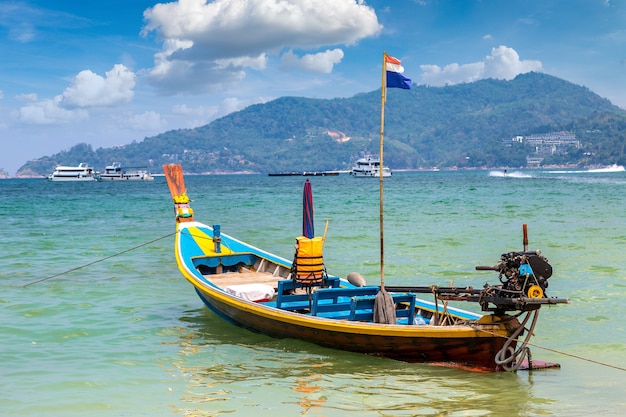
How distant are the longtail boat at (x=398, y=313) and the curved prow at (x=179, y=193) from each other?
8699 millimetres

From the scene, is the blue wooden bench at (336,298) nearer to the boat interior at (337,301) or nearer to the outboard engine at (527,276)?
the boat interior at (337,301)

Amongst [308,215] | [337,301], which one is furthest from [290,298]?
[308,215]

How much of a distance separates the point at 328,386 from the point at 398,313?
250 cm

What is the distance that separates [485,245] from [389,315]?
1976 centimetres

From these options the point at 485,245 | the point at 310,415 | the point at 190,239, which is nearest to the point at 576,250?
the point at 485,245

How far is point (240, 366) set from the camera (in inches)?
479

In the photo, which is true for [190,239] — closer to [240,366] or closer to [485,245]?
[240,366]

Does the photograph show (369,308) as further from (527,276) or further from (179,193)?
(179,193)

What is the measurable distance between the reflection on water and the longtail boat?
0.82 ft

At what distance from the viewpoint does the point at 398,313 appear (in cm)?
1271

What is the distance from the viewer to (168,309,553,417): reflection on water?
985cm

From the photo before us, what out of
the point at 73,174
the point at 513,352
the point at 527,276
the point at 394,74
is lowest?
the point at 513,352

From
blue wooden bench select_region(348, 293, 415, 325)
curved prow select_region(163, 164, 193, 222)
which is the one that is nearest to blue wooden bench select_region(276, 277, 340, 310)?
blue wooden bench select_region(348, 293, 415, 325)

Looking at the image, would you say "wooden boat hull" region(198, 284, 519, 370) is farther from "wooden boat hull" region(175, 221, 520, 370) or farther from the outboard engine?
the outboard engine
